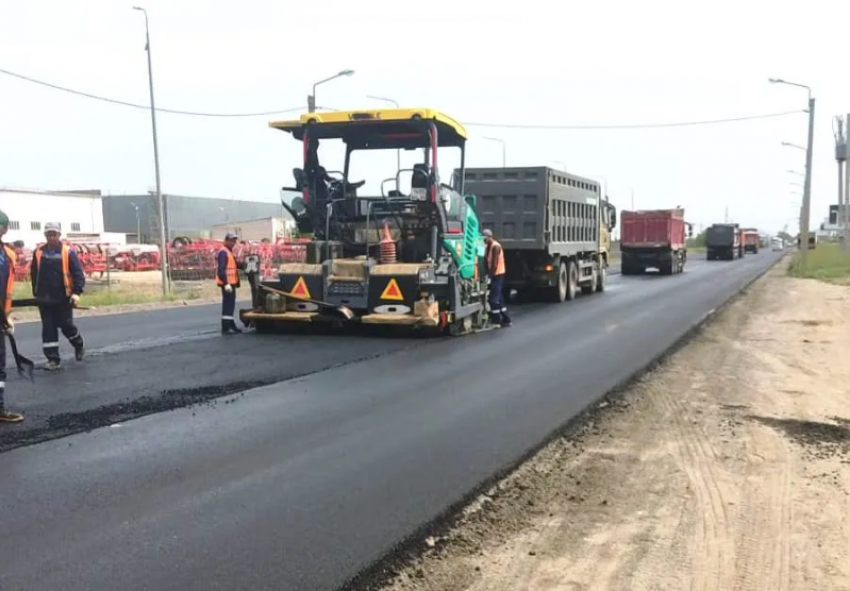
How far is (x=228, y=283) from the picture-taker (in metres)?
12.5

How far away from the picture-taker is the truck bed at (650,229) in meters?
34.2

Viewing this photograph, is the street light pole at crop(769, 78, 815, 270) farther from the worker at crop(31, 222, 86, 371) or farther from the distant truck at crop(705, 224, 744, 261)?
the worker at crop(31, 222, 86, 371)

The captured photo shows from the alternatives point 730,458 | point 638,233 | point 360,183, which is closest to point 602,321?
point 360,183

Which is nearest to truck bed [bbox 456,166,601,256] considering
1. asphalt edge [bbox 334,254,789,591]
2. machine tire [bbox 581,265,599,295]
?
machine tire [bbox 581,265,599,295]

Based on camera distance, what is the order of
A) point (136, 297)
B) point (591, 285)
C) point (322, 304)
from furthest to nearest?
point (591, 285) → point (136, 297) → point (322, 304)

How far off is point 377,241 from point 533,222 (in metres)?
6.41

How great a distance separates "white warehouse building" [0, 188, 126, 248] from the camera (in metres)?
63.8

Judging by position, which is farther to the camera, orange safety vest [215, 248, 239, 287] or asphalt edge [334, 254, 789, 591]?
orange safety vest [215, 248, 239, 287]

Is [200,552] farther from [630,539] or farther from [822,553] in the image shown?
[822,553]

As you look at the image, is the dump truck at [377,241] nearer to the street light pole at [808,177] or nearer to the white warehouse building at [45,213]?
the street light pole at [808,177]

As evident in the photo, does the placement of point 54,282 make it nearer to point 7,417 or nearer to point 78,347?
point 78,347

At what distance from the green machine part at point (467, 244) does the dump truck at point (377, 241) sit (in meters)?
0.02

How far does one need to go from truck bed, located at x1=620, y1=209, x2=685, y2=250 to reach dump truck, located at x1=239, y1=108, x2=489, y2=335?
23.1 m

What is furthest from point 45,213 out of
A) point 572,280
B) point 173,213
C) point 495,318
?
point 495,318
